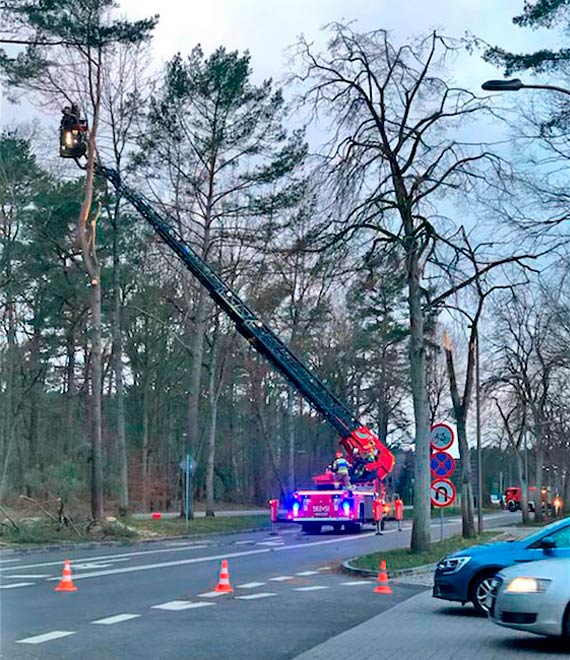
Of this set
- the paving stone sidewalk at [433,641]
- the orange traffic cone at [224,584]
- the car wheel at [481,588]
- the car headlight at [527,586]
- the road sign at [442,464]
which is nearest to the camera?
the car headlight at [527,586]

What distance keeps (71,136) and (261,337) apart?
8928 millimetres

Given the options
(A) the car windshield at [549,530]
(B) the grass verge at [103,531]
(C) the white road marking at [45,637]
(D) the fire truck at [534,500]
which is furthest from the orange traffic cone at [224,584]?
(D) the fire truck at [534,500]

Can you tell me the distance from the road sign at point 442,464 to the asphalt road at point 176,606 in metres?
3.24

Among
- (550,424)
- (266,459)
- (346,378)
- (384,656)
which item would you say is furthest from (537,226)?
(266,459)

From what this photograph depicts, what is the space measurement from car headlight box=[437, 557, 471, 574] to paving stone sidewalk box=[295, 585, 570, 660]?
25.2 inches

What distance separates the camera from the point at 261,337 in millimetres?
34375

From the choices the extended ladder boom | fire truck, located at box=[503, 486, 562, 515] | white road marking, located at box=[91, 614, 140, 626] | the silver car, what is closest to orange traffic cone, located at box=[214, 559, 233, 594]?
white road marking, located at box=[91, 614, 140, 626]

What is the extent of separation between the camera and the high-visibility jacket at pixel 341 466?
38656 millimetres

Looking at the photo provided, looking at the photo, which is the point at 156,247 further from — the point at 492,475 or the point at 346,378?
the point at 492,475

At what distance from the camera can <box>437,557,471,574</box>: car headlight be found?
14.3 m

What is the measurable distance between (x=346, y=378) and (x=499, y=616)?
48.6 metres

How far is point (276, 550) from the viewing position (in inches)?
1176

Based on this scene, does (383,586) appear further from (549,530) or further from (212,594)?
(549,530)

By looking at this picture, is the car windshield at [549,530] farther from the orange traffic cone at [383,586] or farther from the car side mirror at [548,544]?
the orange traffic cone at [383,586]
